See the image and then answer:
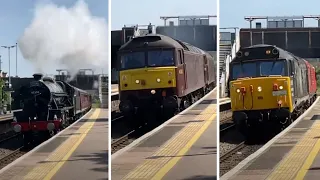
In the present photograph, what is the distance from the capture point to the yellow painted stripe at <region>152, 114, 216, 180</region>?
12.9 ft

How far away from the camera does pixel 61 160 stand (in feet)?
13.4

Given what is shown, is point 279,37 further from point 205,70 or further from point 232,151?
point 232,151

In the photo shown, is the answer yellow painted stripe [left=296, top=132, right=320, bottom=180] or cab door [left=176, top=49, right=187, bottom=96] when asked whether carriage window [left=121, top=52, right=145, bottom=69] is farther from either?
yellow painted stripe [left=296, top=132, right=320, bottom=180]

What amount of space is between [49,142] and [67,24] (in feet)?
3.62

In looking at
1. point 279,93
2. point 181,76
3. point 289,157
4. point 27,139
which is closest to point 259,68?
point 279,93

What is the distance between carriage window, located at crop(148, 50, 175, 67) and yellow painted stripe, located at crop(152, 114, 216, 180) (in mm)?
641

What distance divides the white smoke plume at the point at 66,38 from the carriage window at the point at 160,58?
42cm

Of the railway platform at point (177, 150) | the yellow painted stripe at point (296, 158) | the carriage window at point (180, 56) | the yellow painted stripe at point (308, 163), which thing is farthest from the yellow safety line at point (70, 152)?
the yellow painted stripe at point (308, 163)

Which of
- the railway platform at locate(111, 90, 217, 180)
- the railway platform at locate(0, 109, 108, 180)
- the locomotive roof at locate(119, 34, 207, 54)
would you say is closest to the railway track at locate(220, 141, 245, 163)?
the railway platform at locate(111, 90, 217, 180)

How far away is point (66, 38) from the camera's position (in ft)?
13.4

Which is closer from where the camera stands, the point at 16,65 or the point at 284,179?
the point at 284,179

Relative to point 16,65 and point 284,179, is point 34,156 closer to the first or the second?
point 16,65

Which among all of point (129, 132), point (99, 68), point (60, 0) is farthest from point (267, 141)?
point (60, 0)

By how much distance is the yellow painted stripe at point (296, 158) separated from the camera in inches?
150
